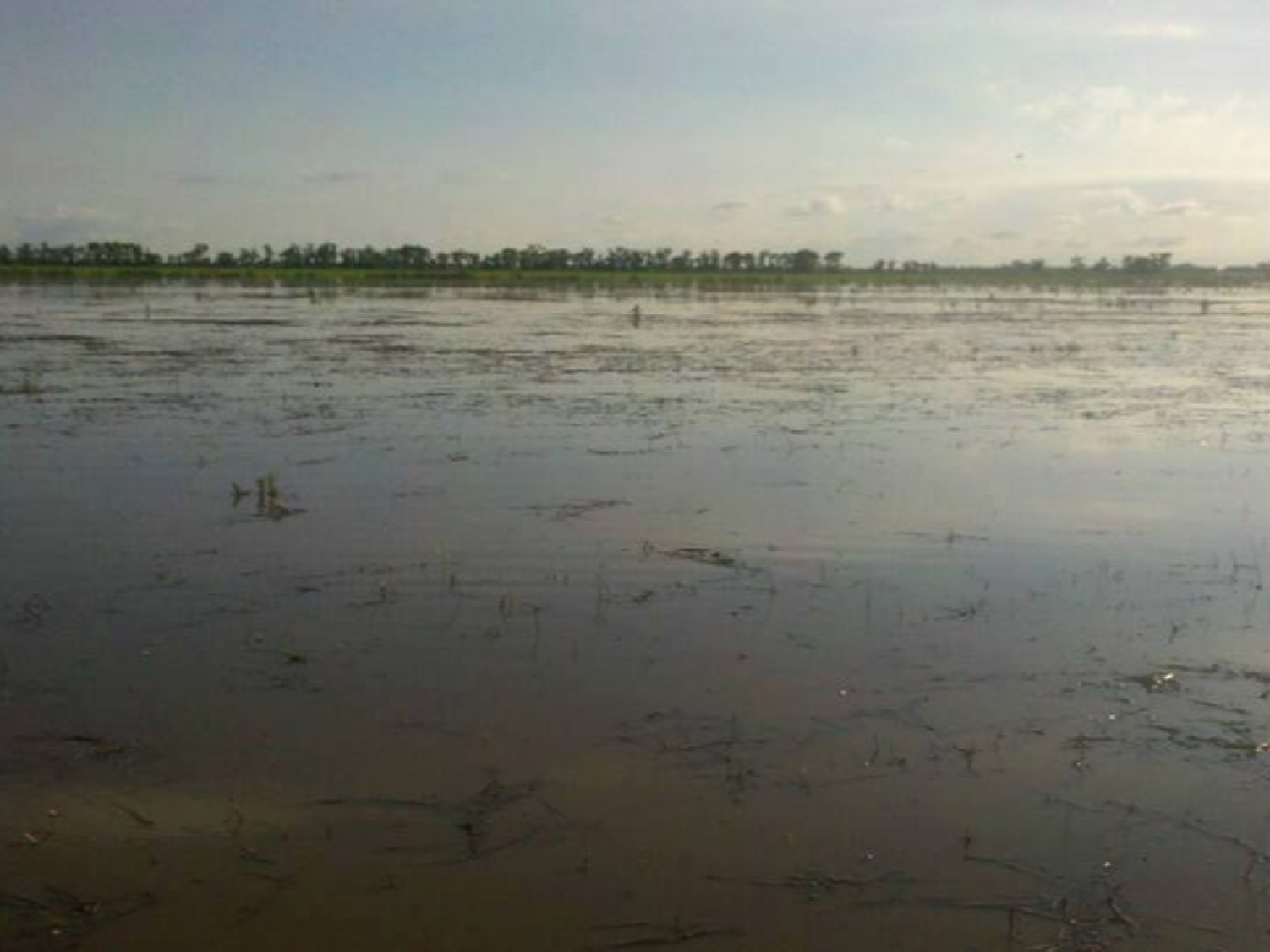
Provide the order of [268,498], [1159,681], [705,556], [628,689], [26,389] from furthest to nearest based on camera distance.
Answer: [26,389] < [268,498] < [705,556] < [1159,681] < [628,689]

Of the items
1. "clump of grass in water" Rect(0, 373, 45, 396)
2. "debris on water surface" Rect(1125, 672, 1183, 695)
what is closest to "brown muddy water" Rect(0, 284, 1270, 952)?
"debris on water surface" Rect(1125, 672, 1183, 695)

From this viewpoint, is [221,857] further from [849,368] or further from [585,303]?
[585,303]

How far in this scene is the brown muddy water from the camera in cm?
467

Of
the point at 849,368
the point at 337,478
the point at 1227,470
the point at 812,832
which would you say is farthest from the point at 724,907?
the point at 849,368

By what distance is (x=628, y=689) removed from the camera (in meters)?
6.70

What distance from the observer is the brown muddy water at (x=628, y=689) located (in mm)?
4668

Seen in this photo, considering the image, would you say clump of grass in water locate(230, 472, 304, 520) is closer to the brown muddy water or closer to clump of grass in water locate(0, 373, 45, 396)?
the brown muddy water

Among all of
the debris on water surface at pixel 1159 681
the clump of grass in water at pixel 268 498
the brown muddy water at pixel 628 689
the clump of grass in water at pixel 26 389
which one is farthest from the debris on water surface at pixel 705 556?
the clump of grass in water at pixel 26 389

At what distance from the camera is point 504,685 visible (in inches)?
265

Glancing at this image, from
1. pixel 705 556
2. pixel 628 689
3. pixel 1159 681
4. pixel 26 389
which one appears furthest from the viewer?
pixel 26 389

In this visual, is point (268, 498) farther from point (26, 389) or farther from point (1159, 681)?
point (26, 389)

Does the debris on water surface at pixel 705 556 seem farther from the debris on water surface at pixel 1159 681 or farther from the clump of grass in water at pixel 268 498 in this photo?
the clump of grass in water at pixel 268 498

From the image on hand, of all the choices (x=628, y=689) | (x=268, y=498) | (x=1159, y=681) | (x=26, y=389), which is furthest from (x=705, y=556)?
(x=26, y=389)

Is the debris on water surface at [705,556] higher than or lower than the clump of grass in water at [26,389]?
lower
